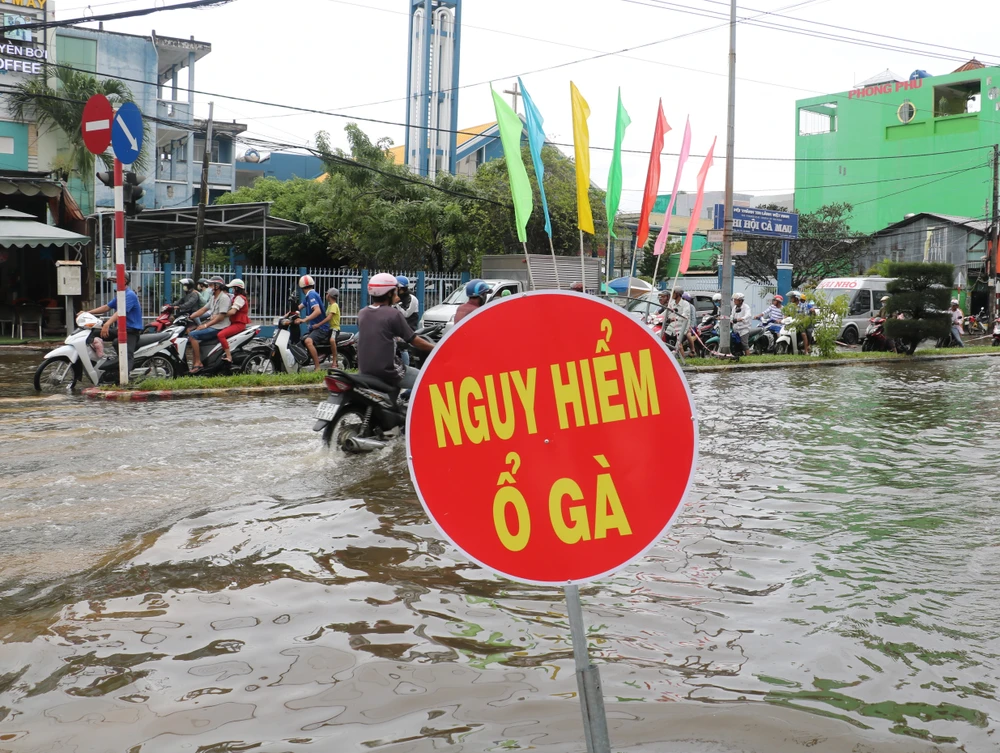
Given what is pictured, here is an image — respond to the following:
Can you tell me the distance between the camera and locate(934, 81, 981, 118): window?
172 feet

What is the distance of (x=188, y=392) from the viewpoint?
12.8 meters

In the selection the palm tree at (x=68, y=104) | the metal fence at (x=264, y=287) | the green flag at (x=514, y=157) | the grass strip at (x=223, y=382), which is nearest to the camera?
the green flag at (x=514, y=157)

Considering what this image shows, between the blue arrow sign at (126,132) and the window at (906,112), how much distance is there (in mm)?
50392

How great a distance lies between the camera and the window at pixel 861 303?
95.6 ft

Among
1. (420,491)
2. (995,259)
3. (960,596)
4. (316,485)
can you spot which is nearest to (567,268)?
(995,259)

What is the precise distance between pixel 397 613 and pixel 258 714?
1.14 m

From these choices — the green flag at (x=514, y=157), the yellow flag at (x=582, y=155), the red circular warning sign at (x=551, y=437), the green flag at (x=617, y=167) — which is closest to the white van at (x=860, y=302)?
the green flag at (x=617, y=167)

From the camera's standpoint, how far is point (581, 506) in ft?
7.48

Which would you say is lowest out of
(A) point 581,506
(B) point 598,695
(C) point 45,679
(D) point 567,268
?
(C) point 45,679

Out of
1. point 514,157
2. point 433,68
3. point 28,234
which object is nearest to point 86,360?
point 28,234

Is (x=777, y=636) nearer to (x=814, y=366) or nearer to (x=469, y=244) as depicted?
(x=814, y=366)

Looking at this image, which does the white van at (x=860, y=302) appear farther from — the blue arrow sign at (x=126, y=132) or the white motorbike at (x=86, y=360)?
the blue arrow sign at (x=126, y=132)

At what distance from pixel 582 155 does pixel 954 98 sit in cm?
5773

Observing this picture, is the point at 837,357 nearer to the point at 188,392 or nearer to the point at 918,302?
the point at 918,302
